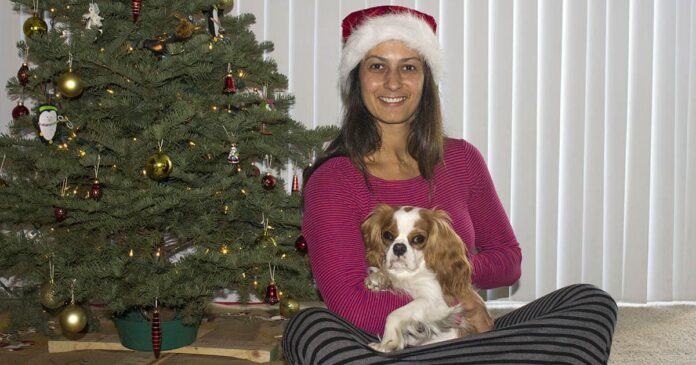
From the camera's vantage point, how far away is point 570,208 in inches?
171

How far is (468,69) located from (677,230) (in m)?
1.62

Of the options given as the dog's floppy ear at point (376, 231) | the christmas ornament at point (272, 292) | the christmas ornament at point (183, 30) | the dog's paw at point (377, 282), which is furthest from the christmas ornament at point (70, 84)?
the dog's paw at point (377, 282)

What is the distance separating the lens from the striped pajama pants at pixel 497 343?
1.67 m

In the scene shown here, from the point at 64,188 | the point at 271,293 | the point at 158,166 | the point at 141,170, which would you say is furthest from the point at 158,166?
the point at 271,293

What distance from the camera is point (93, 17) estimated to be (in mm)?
3000

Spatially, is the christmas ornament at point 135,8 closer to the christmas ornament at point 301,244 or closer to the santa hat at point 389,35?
the santa hat at point 389,35

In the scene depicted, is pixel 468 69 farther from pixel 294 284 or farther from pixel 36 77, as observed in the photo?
pixel 36 77

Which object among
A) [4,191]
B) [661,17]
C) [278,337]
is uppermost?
[661,17]

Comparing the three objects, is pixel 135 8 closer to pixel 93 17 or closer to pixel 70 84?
pixel 93 17

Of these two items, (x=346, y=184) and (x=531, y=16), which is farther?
(x=531, y=16)

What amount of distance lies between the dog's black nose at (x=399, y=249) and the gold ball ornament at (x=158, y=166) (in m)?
1.18

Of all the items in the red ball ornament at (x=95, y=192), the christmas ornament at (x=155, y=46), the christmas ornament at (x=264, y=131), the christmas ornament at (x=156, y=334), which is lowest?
the christmas ornament at (x=156, y=334)

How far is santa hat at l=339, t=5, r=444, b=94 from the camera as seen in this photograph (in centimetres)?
242

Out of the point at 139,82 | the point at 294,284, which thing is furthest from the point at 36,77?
the point at 294,284
